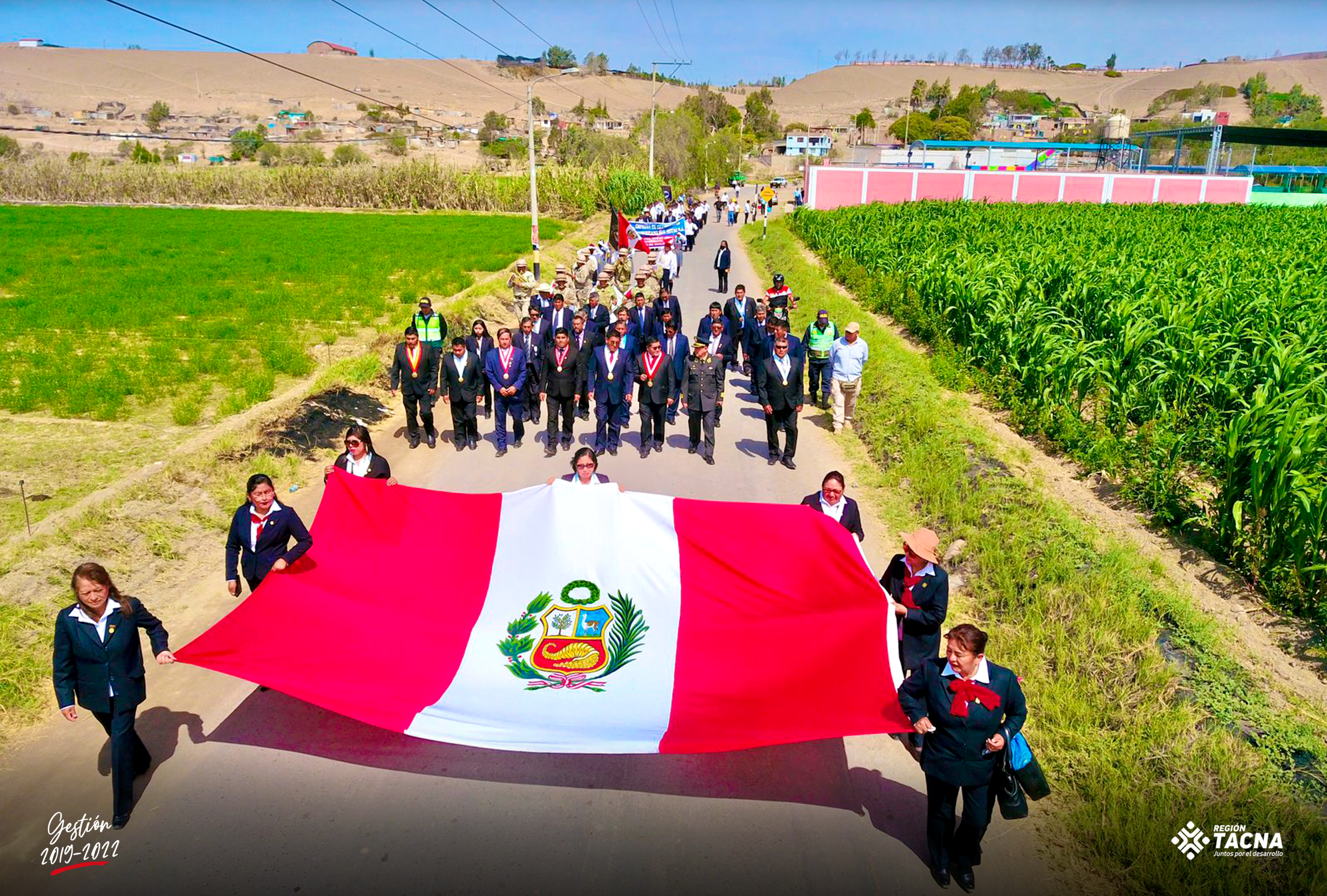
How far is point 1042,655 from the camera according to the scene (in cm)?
741

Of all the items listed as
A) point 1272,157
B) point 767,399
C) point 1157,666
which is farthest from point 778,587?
point 1272,157

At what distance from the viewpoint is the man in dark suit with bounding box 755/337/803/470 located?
11945 mm

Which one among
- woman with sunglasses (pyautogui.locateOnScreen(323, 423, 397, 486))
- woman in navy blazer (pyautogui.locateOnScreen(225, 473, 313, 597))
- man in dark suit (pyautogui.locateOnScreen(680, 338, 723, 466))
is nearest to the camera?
woman in navy blazer (pyautogui.locateOnScreen(225, 473, 313, 597))

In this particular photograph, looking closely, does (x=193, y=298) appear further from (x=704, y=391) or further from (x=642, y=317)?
(x=704, y=391)

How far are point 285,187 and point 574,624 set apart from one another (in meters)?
67.5

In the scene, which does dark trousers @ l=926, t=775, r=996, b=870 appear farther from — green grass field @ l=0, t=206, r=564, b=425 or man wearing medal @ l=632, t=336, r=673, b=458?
green grass field @ l=0, t=206, r=564, b=425

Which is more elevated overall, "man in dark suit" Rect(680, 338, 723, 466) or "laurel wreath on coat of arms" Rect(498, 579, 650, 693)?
"man in dark suit" Rect(680, 338, 723, 466)

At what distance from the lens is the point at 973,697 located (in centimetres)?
481

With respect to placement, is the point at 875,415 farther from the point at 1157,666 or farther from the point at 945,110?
the point at 945,110

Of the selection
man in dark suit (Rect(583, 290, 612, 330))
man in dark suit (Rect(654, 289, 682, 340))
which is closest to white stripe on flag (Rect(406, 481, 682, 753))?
man in dark suit (Rect(583, 290, 612, 330))

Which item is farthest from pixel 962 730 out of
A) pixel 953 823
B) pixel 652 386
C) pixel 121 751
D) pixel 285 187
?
pixel 285 187

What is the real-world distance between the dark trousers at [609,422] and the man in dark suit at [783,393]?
2.09m

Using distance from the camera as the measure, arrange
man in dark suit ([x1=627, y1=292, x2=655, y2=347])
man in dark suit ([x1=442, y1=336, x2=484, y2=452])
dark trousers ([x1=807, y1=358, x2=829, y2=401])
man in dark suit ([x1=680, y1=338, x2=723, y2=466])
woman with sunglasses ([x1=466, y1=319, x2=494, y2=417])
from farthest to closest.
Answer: dark trousers ([x1=807, y1=358, x2=829, y2=401]) < man in dark suit ([x1=627, y1=292, x2=655, y2=347]) < woman with sunglasses ([x1=466, y1=319, x2=494, y2=417]) < man in dark suit ([x1=442, y1=336, x2=484, y2=452]) < man in dark suit ([x1=680, y1=338, x2=723, y2=466])

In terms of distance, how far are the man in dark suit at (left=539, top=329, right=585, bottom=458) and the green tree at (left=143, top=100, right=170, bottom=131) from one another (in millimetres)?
140627
